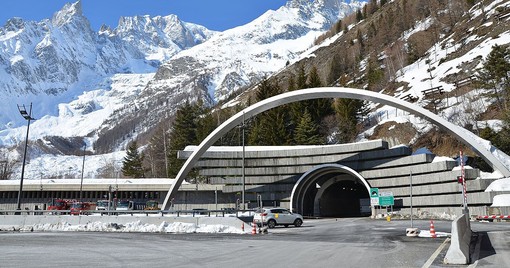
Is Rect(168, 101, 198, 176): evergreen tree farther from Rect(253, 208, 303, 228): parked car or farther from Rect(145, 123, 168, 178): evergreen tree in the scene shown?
Rect(253, 208, 303, 228): parked car

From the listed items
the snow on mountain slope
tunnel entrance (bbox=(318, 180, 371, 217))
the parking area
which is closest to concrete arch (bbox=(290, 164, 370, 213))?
tunnel entrance (bbox=(318, 180, 371, 217))

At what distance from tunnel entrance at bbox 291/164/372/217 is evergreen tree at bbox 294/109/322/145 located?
29.2 ft

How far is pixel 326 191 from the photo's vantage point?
55.4 metres

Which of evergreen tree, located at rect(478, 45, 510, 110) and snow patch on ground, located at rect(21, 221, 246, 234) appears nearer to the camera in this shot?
snow patch on ground, located at rect(21, 221, 246, 234)

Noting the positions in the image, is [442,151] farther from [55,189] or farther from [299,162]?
[55,189]

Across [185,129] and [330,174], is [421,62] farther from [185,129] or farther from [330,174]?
[330,174]

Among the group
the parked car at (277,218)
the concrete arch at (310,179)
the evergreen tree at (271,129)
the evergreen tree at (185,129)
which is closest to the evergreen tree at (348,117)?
the evergreen tree at (271,129)

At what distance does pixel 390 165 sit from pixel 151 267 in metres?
37.1

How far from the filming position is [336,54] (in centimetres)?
14150

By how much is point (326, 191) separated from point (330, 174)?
570 centimetres

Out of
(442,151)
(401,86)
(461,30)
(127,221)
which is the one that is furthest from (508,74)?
(127,221)

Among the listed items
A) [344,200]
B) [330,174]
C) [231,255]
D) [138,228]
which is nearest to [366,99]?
[330,174]

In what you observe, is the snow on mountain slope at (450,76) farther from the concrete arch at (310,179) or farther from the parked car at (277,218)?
the parked car at (277,218)

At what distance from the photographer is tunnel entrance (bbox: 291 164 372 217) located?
154ft
